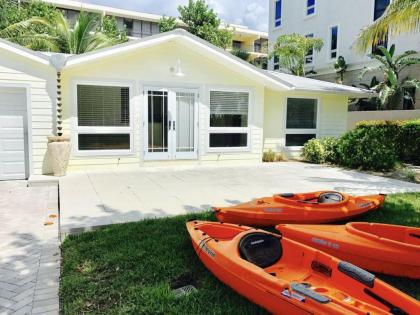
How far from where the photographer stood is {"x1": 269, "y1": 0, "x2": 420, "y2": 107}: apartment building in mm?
19734

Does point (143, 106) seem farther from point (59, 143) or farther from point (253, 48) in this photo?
point (253, 48)

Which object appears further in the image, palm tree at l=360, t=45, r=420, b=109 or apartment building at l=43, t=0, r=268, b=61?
apartment building at l=43, t=0, r=268, b=61

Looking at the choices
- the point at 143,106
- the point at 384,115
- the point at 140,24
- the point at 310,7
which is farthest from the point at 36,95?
the point at 140,24

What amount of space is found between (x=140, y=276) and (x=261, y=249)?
1.24m

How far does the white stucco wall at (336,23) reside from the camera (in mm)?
20203

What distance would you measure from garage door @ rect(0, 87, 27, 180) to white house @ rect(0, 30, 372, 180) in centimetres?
2

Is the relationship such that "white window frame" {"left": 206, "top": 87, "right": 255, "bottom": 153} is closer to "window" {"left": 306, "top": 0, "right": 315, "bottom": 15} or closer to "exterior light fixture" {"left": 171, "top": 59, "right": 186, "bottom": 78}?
"exterior light fixture" {"left": 171, "top": 59, "right": 186, "bottom": 78}

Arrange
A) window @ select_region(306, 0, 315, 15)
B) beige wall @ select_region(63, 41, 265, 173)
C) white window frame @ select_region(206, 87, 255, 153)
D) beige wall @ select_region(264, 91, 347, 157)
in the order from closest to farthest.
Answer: beige wall @ select_region(63, 41, 265, 173), white window frame @ select_region(206, 87, 255, 153), beige wall @ select_region(264, 91, 347, 157), window @ select_region(306, 0, 315, 15)

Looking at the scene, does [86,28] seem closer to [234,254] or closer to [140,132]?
[140,132]

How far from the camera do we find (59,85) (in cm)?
873

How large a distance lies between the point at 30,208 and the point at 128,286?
389 cm

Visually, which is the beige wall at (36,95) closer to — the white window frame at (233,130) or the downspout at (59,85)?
the downspout at (59,85)

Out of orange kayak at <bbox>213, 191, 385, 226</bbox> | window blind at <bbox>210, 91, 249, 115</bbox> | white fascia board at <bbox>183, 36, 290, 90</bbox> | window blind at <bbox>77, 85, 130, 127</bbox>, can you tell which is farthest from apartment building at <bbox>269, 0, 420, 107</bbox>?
orange kayak at <bbox>213, 191, 385, 226</bbox>

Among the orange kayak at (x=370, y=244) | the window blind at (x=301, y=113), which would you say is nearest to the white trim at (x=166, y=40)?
the window blind at (x=301, y=113)
